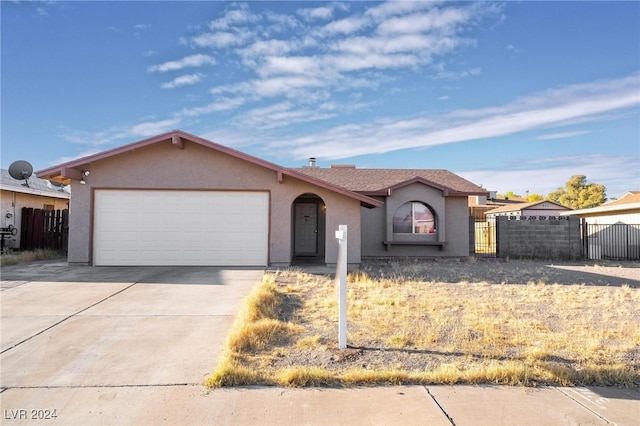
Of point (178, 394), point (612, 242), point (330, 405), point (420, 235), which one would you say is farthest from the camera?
point (612, 242)

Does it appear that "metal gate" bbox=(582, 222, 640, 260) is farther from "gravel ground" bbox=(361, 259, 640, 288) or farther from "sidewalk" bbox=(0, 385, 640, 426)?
"sidewalk" bbox=(0, 385, 640, 426)

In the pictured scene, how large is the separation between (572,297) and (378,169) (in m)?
12.2

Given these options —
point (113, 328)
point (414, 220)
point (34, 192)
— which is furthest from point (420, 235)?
point (34, 192)

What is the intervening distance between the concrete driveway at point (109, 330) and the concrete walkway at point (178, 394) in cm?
2

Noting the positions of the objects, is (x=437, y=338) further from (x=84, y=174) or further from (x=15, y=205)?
(x=15, y=205)

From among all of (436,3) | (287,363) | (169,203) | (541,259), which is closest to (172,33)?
(169,203)

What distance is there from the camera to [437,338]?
5836 millimetres

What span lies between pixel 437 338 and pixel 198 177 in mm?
9718

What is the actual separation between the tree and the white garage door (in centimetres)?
Answer: 5391

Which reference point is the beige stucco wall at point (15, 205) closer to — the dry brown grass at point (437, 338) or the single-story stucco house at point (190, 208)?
the single-story stucco house at point (190, 208)

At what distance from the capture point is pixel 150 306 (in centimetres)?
744

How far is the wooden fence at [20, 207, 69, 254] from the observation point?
1662cm

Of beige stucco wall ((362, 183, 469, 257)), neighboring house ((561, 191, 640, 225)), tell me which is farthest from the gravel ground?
neighboring house ((561, 191, 640, 225))

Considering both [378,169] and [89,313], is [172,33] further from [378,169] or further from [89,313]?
[378,169]
